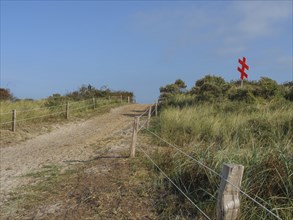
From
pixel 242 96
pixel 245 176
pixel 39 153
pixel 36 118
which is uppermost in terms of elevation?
pixel 242 96

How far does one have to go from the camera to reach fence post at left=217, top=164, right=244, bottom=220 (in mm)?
3646

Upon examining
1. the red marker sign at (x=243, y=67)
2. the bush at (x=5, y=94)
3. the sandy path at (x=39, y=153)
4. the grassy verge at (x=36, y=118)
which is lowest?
the sandy path at (x=39, y=153)

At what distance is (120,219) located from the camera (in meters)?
5.49

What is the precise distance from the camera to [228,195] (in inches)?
147

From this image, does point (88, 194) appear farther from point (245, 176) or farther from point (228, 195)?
point (228, 195)

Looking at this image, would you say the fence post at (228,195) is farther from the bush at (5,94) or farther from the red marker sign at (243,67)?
the bush at (5,94)

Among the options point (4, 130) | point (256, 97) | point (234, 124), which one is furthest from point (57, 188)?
point (256, 97)

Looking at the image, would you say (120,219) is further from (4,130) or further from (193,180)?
(4,130)

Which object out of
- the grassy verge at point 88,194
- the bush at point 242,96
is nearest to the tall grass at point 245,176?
the grassy verge at point 88,194

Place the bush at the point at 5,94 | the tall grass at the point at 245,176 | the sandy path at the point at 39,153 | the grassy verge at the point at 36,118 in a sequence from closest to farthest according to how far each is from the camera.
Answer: the tall grass at the point at 245,176
the sandy path at the point at 39,153
the grassy verge at the point at 36,118
the bush at the point at 5,94

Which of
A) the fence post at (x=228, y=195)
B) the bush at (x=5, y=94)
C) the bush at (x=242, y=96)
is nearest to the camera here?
the fence post at (x=228, y=195)

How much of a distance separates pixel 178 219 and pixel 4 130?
36.1 ft

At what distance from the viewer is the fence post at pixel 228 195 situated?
3646 mm

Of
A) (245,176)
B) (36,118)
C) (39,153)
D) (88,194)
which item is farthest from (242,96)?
(245,176)
